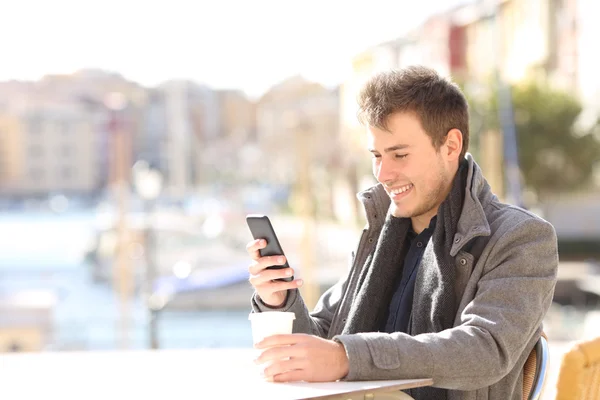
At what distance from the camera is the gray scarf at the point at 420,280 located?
1.58m

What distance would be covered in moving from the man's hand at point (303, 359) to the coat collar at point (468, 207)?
1.09 feet

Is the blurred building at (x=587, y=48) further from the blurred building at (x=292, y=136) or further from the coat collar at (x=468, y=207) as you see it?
the coat collar at (x=468, y=207)

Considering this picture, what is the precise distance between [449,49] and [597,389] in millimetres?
33694

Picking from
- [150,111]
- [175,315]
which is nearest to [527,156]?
[175,315]

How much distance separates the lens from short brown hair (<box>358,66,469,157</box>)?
1645 millimetres

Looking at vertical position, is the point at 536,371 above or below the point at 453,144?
below

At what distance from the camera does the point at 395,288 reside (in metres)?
1.81

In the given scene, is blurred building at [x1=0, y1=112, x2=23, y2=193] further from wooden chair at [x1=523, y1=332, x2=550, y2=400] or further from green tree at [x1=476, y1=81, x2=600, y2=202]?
wooden chair at [x1=523, y1=332, x2=550, y2=400]

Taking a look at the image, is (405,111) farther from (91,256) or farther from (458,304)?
(91,256)

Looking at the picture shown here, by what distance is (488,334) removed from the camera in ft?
4.70

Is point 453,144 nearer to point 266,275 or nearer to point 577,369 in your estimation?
point 266,275

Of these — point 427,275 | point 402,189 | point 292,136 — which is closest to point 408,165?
point 402,189

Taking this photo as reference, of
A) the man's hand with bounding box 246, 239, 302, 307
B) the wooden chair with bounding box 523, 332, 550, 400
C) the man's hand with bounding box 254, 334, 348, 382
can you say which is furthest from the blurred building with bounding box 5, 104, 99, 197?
the man's hand with bounding box 254, 334, 348, 382

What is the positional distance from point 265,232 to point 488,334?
39 cm
